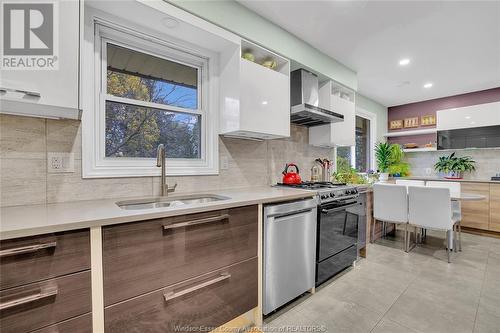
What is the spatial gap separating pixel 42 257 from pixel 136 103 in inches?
50.3

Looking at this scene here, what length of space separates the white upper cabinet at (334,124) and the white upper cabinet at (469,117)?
2544 mm

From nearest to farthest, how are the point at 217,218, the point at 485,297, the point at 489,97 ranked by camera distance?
the point at 217,218, the point at 485,297, the point at 489,97

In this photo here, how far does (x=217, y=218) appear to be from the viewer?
138 cm

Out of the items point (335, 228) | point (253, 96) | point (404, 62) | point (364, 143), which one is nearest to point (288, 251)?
point (335, 228)

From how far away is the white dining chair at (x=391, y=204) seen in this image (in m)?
3.04

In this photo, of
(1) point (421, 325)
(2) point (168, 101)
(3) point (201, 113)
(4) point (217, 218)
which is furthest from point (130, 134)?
(1) point (421, 325)

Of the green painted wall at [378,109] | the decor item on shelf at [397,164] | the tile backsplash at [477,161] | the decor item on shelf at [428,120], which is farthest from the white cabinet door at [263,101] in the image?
the tile backsplash at [477,161]

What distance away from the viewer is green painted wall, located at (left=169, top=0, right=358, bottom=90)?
1.81 m

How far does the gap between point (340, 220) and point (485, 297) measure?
131 centimetres

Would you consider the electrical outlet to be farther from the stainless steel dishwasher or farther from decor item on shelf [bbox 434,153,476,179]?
decor item on shelf [bbox 434,153,476,179]

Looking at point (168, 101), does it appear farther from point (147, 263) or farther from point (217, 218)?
point (147, 263)

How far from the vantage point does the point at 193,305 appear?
51.3 inches

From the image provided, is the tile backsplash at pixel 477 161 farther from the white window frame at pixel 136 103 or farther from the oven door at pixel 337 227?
the white window frame at pixel 136 103

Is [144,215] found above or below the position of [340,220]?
above
